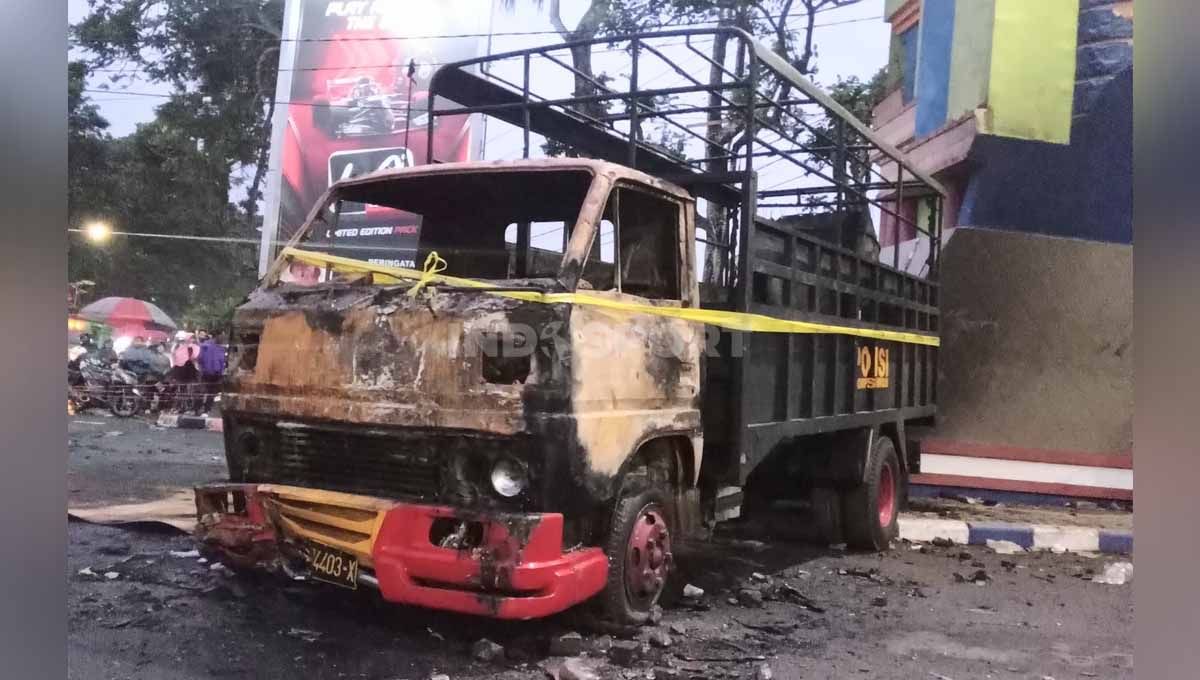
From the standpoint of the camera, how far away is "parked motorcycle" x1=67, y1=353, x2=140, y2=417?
8.95 feet

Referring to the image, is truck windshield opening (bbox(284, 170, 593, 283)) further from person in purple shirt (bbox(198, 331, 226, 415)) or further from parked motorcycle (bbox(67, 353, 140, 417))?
parked motorcycle (bbox(67, 353, 140, 417))

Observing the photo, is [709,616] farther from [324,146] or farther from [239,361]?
[324,146]

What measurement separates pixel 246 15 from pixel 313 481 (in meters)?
1.60

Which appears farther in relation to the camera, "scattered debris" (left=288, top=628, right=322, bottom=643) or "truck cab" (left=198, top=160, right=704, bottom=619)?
"scattered debris" (left=288, top=628, right=322, bottom=643)

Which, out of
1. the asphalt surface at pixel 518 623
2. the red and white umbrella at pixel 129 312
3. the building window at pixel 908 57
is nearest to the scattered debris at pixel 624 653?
the asphalt surface at pixel 518 623

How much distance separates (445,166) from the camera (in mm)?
2760

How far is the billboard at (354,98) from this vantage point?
2.71 m

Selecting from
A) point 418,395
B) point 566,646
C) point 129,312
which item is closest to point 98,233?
point 129,312

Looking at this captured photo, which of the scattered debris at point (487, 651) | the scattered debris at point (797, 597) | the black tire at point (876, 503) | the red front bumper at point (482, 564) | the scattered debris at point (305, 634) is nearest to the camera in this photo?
the red front bumper at point (482, 564)

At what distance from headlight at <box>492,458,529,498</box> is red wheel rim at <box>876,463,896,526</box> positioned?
221 centimetres

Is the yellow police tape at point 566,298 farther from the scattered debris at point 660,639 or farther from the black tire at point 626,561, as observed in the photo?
the scattered debris at point 660,639

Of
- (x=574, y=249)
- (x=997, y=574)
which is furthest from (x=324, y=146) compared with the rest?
(x=997, y=574)

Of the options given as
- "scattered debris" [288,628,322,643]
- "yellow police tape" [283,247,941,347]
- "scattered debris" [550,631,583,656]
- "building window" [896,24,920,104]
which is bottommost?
"scattered debris" [288,628,322,643]

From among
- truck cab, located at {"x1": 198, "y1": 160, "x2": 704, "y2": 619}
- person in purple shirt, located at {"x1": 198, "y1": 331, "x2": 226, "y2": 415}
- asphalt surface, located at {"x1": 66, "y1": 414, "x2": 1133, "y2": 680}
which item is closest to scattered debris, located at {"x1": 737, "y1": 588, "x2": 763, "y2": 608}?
asphalt surface, located at {"x1": 66, "y1": 414, "x2": 1133, "y2": 680}
